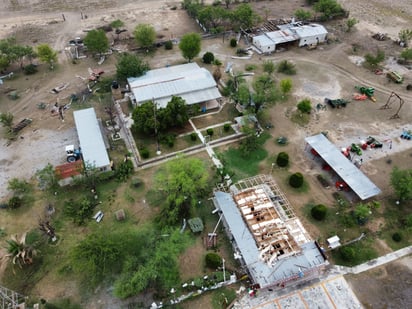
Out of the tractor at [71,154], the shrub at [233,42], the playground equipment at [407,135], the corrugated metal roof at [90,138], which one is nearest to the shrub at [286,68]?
the shrub at [233,42]

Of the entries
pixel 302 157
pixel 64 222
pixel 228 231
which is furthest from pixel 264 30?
pixel 64 222

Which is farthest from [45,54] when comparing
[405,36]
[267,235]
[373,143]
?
[405,36]

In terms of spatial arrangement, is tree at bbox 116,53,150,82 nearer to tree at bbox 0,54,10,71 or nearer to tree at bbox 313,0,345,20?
tree at bbox 0,54,10,71

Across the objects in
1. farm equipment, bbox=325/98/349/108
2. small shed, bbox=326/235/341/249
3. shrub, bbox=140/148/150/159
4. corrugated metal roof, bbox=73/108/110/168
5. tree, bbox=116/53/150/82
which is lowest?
small shed, bbox=326/235/341/249

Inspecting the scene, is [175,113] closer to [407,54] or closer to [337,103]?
[337,103]

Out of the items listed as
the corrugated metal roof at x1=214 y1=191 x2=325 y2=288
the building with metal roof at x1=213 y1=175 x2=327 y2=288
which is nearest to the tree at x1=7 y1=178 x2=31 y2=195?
the building with metal roof at x1=213 y1=175 x2=327 y2=288

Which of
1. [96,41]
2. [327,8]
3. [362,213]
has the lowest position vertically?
[362,213]

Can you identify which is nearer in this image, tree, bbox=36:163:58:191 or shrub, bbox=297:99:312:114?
tree, bbox=36:163:58:191
